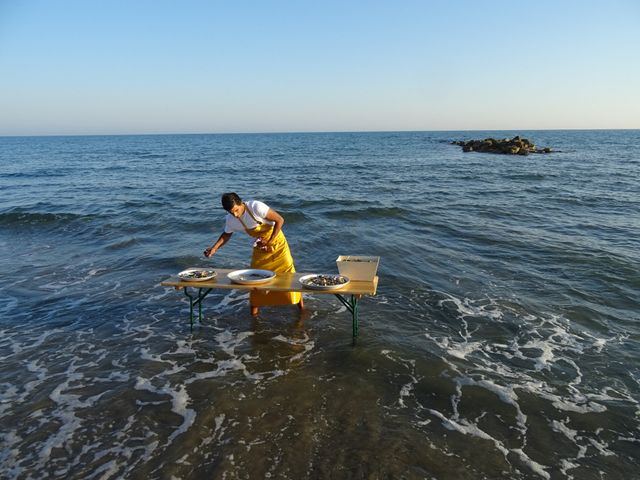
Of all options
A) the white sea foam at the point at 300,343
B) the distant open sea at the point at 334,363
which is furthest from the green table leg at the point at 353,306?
the white sea foam at the point at 300,343

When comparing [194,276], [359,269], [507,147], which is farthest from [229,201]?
[507,147]

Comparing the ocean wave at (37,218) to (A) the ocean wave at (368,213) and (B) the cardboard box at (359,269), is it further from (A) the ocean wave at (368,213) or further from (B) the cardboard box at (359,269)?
(B) the cardboard box at (359,269)

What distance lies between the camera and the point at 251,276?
6680mm

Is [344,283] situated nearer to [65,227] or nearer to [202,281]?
[202,281]

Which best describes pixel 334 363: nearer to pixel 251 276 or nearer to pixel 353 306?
pixel 353 306

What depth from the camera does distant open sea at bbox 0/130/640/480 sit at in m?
4.50

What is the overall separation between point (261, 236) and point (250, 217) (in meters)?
0.49

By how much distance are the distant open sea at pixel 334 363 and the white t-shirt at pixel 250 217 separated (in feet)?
6.20

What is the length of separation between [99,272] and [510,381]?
31.7 feet

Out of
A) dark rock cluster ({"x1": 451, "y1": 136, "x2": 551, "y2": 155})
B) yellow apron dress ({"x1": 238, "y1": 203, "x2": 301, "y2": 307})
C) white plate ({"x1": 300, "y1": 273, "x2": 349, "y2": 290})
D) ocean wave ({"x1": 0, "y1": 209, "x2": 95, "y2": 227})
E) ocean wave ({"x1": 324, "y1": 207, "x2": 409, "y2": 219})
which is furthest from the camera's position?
dark rock cluster ({"x1": 451, "y1": 136, "x2": 551, "y2": 155})

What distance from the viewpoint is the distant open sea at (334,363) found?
450 centimetres

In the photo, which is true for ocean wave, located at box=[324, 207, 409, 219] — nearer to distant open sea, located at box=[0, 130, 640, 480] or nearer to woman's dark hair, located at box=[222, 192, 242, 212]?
distant open sea, located at box=[0, 130, 640, 480]

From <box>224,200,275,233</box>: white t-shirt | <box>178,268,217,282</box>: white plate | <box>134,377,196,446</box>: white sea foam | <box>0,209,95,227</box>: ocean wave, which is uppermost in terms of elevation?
<box>224,200,275,233</box>: white t-shirt

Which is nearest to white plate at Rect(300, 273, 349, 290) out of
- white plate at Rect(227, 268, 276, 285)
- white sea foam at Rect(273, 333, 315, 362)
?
white plate at Rect(227, 268, 276, 285)
